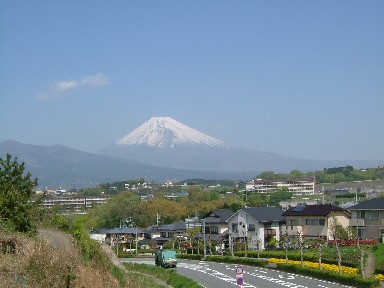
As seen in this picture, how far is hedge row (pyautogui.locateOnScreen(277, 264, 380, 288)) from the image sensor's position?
2281cm

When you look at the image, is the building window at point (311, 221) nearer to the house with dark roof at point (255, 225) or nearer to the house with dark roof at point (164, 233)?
the house with dark roof at point (255, 225)

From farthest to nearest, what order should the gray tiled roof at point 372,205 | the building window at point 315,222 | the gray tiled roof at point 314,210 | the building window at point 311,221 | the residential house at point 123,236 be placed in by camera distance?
the residential house at point 123,236 < the building window at point 311,221 < the building window at point 315,222 < the gray tiled roof at point 314,210 < the gray tiled roof at point 372,205

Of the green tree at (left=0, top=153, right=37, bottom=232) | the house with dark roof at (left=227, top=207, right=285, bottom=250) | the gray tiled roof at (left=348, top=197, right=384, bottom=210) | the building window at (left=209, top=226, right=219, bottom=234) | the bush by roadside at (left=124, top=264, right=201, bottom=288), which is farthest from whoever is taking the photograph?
the building window at (left=209, top=226, right=219, bottom=234)

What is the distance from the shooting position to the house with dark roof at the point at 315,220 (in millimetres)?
50375

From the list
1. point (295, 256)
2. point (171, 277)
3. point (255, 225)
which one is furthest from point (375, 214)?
point (171, 277)

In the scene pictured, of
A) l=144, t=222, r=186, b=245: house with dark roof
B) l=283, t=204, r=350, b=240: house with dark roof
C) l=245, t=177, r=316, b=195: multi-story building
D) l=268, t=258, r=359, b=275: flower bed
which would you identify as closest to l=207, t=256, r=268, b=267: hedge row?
l=268, t=258, r=359, b=275: flower bed

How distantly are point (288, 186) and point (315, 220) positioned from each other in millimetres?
104099

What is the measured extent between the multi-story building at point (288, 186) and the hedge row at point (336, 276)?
113 m

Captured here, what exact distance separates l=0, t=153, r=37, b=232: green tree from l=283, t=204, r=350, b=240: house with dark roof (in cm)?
3128

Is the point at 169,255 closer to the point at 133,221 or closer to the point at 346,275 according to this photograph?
the point at 346,275

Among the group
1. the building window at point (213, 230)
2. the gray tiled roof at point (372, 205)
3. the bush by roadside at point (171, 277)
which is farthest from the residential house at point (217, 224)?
the bush by roadside at point (171, 277)

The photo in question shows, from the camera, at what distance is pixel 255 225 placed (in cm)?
5588

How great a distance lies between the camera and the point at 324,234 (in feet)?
166

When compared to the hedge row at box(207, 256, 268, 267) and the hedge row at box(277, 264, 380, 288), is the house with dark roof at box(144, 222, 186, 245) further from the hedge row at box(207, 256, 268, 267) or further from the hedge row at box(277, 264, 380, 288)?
the hedge row at box(277, 264, 380, 288)
